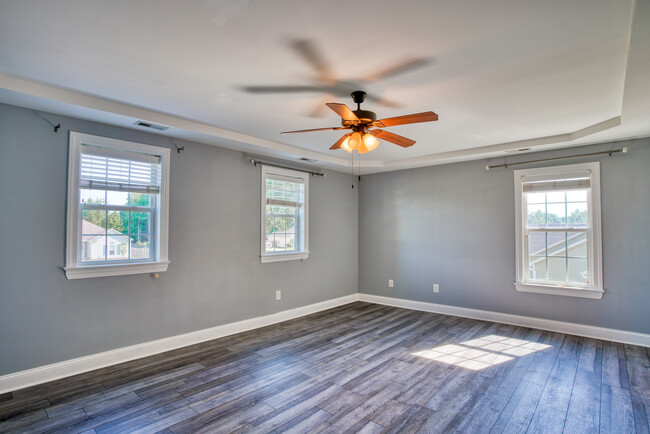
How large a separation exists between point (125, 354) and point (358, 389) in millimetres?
2394

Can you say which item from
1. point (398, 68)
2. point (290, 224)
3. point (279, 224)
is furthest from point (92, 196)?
point (398, 68)

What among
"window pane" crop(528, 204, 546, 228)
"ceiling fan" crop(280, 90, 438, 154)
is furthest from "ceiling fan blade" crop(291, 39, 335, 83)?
"window pane" crop(528, 204, 546, 228)

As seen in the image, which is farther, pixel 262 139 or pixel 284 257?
pixel 284 257

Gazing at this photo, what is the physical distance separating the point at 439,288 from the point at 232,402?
12.7 ft

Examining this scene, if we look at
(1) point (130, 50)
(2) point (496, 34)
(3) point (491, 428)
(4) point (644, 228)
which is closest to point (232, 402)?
(3) point (491, 428)

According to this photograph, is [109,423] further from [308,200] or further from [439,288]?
[439,288]

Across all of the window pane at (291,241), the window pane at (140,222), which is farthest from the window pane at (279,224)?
the window pane at (140,222)

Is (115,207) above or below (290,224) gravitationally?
above

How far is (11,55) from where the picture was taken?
2.28 metres

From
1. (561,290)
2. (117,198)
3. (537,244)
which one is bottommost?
(561,290)

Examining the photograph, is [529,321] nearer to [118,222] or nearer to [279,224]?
[279,224]

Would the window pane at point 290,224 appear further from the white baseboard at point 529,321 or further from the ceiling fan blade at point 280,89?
the ceiling fan blade at point 280,89

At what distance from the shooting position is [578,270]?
4.41m

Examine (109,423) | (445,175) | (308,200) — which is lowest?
(109,423)
